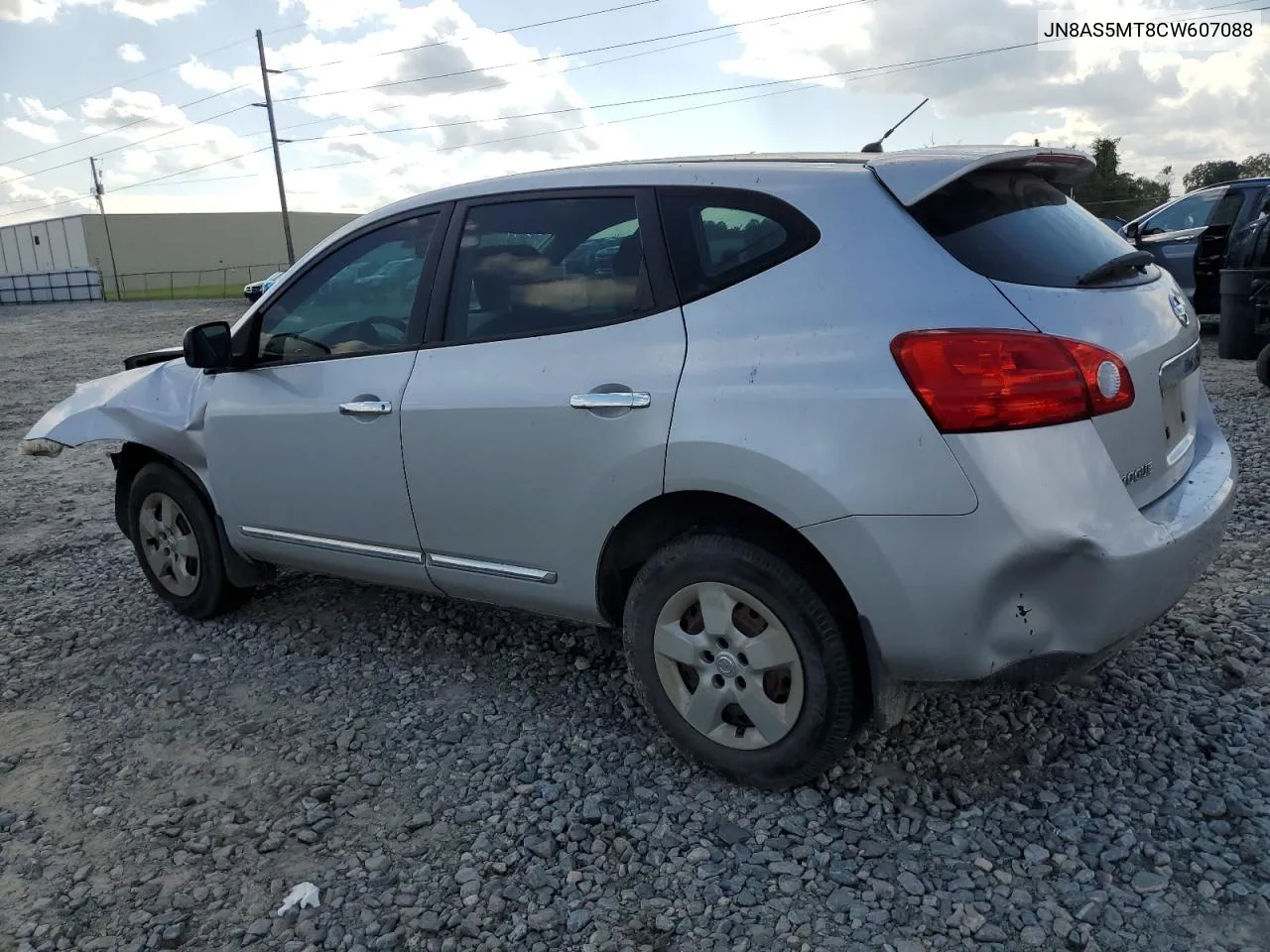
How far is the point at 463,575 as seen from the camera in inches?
141

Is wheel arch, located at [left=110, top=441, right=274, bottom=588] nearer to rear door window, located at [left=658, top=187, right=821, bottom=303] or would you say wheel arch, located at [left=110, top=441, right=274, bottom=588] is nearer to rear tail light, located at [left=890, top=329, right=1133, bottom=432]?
rear door window, located at [left=658, top=187, right=821, bottom=303]

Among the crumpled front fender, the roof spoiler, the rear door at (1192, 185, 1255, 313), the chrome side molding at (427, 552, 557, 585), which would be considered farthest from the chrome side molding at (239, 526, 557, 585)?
the rear door at (1192, 185, 1255, 313)

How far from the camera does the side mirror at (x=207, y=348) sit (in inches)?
161

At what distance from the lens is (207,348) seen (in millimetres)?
4109

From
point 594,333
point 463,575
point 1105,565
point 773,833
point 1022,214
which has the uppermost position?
point 1022,214

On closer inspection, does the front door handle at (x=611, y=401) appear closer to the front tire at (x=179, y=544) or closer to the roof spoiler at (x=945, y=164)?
the roof spoiler at (x=945, y=164)

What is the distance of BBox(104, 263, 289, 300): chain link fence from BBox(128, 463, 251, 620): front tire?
43.5 meters

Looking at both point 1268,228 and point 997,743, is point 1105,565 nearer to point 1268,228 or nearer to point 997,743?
point 997,743

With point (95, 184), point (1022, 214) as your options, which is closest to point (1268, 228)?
point (1022, 214)

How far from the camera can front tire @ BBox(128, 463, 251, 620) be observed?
4543 mm

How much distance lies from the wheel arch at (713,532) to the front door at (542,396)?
60 millimetres

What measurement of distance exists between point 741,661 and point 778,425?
0.71 m

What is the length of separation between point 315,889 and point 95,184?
7849 centimetres

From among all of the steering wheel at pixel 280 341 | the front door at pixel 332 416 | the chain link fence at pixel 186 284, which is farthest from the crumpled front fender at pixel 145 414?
the chain link fence at pixel 186 284
